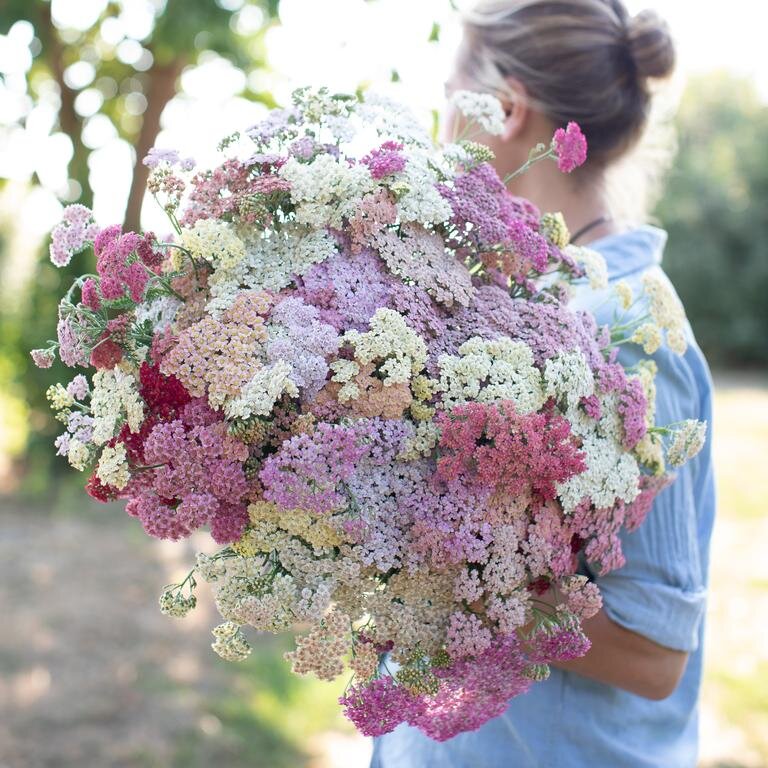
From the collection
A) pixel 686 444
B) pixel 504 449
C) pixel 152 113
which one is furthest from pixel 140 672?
pixel 504 449

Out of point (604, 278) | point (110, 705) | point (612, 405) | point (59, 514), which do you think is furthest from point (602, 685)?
point (59, 514)

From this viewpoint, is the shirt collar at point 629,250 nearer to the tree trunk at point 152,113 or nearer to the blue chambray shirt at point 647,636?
the blue chambray shirt at point 647,636

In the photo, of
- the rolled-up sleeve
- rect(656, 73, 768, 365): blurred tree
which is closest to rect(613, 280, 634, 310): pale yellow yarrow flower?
the rolled-up sleeve

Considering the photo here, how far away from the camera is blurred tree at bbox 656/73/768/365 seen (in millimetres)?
24297

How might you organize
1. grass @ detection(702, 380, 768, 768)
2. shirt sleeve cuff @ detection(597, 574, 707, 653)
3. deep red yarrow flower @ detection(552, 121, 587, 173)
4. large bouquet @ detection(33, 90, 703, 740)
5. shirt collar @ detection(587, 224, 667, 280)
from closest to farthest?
large bouquet @ detection(33, 90, 703, 740)
deep red yarrow flower @ detection(552, 121, 587, 173)
shirt sleeve cuff @ detection(597, 574, 707, 653)
shirt collar @ detection(587, 224, 667, 280)
grass @ detection(702, 380, 768, 768)

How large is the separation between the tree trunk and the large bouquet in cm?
454

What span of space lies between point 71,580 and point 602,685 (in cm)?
507

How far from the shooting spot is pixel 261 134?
1535 millimetres

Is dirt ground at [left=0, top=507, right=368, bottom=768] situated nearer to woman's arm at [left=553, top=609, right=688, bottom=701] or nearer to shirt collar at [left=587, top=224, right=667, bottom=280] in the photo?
woman's arm at [left=553, top=609, right=688, bottom=701]

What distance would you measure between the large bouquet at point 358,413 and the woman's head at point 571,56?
69 cm

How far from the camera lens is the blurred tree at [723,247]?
24297 millimetres

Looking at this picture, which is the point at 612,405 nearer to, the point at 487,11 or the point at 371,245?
the point at 371,245

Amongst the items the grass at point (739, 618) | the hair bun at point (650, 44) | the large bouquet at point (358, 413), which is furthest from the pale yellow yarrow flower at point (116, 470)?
the grass at point (739, 618)

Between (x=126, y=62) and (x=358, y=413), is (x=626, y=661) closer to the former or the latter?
(x=358, y=413)
